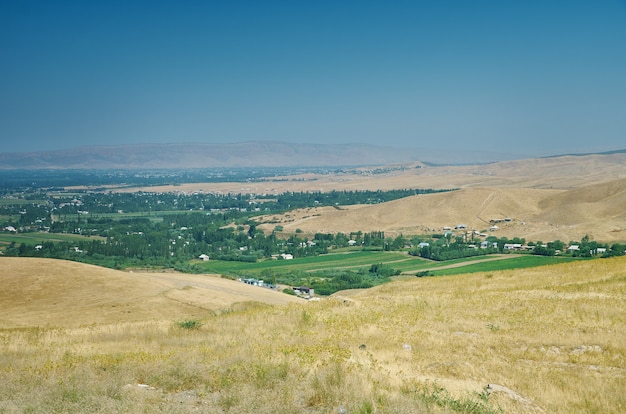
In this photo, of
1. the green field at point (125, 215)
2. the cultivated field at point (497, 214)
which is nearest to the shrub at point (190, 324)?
the cultivated field at point (497, 214)

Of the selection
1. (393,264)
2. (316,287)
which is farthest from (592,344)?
(393,264)

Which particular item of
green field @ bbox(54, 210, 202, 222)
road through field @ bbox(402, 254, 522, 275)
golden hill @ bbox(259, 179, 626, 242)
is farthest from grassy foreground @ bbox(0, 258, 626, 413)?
green field @ bbox(54, 210, 202, 222)

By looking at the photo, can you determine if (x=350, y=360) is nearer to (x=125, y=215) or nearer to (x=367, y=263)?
(x=367, y=263)

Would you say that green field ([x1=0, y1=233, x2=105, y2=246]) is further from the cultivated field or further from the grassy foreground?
the grassy foreground

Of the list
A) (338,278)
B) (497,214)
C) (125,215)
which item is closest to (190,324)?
(338,278)

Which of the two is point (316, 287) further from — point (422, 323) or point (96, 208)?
point (96, 208)

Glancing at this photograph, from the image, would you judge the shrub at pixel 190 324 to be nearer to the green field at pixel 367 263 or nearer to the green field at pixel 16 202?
the green field at pixel 367 263
